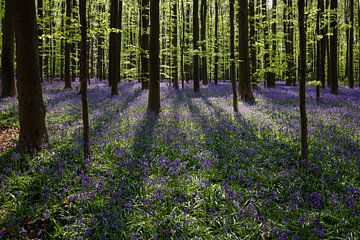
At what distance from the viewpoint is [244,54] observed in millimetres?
17688

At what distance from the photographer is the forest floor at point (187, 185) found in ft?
15.6

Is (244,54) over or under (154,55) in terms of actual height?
over

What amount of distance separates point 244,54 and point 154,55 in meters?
5.99

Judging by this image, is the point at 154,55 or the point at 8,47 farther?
the point at 8,47

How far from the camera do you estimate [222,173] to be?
6.84 m

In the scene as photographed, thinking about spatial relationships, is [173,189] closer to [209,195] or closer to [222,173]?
[209,195]

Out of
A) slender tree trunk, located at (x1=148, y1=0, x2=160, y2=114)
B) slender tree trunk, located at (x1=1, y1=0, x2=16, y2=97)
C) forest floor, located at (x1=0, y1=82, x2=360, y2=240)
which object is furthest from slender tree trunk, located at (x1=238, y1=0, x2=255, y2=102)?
slender tree trunk, located at (x1=1, y1=0, x2=16, y2=97)

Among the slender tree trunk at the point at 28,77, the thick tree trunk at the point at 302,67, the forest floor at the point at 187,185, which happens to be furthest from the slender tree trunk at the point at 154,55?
the thick tree trunk at the point at 302,67

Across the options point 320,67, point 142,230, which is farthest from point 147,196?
point 320,67

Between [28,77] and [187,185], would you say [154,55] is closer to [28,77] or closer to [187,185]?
[28,77]

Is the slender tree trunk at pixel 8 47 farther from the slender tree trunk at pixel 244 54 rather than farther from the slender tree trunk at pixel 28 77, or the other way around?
the slender tree trunk at pixel 244 54

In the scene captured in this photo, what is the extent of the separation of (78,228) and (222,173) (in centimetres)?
330

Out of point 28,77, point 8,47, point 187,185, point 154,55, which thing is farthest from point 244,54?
point 8,47

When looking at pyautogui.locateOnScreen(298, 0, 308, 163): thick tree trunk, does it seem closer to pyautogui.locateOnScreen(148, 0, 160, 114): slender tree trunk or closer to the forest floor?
the forest floor
